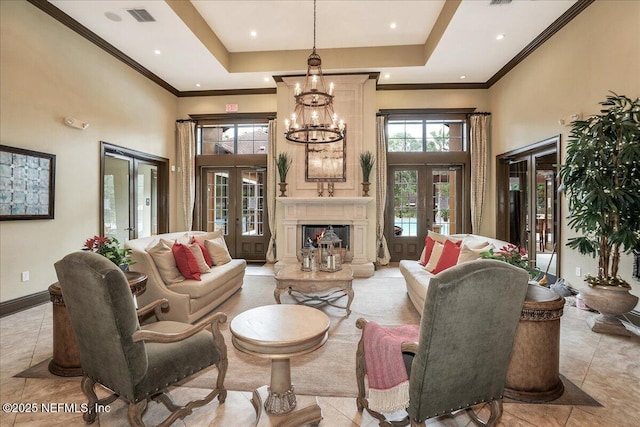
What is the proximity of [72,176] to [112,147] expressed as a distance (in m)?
0.95

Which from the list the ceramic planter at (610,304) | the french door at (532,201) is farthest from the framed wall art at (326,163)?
the ceramic planter at (610,304)

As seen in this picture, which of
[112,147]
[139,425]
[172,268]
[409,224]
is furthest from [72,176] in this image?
[409,224]

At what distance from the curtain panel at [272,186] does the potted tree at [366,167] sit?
194cm

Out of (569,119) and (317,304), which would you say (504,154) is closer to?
(569,119)

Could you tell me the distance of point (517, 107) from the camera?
5.77 meters

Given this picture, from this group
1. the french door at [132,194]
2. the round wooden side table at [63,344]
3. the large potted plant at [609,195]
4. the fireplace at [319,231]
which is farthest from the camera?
the fireplace at [319,231]

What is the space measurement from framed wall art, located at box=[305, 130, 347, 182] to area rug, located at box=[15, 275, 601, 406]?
2841 mm

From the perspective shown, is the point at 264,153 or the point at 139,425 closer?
the point at 139,425

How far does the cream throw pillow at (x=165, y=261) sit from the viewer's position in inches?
133

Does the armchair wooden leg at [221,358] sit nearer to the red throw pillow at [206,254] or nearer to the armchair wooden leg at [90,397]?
the armchair wooden leg at [90,397]

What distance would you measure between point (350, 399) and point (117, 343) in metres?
1.47

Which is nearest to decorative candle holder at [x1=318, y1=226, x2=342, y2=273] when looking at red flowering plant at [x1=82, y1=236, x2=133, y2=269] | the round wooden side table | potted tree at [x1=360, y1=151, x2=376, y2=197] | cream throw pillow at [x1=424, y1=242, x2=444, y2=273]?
cream throw pillow at [x1=424, y1=242, x2=444, y2=273]

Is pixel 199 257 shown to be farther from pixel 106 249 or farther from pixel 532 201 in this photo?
pixel 532 201

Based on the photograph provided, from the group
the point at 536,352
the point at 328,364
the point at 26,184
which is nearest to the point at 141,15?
the point at 26,184
